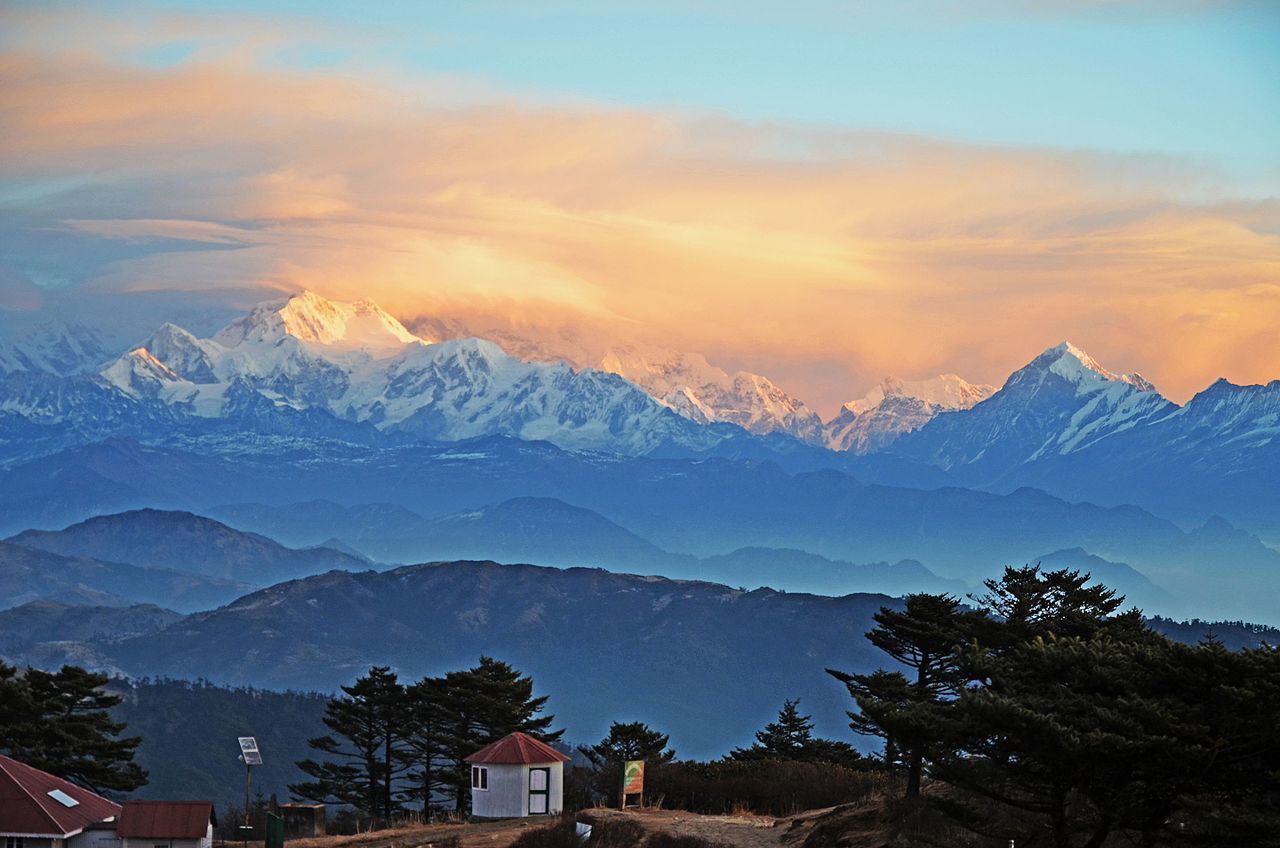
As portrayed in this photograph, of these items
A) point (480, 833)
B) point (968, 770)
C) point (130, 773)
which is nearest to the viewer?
point (968, 770)

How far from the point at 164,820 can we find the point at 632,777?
14488 millimetres

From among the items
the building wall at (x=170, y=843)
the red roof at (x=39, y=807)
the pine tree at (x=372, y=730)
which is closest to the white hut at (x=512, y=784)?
the building wall at (x=170, y=843)

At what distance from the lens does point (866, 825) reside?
39.9m

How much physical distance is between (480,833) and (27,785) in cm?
1456

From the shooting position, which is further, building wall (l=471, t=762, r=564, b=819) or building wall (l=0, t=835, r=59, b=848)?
building wall (l=471, t=762, r=564, b=819)

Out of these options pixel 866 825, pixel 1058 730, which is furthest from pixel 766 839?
pixel 1058 730

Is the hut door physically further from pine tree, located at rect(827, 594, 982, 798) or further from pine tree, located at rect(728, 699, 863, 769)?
pine tree, located at rect(728, 699, 863, 769)

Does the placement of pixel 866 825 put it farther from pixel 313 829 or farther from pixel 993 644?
pixel 313 829

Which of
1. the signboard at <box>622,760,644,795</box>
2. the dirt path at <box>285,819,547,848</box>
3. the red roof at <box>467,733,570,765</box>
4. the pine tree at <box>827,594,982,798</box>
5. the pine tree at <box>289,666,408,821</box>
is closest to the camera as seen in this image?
the pine tree at <box>827,594,982,798</box>

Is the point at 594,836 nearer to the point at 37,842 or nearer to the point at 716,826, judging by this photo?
the point at 716,826

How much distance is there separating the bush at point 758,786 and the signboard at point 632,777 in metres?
0.98

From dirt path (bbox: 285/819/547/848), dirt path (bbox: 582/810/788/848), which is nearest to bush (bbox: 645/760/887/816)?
dirt path (bbox: 582/810/788/848)

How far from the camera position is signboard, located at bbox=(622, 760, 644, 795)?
173 feet

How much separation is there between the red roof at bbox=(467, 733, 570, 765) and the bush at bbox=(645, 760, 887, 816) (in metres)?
3.72
